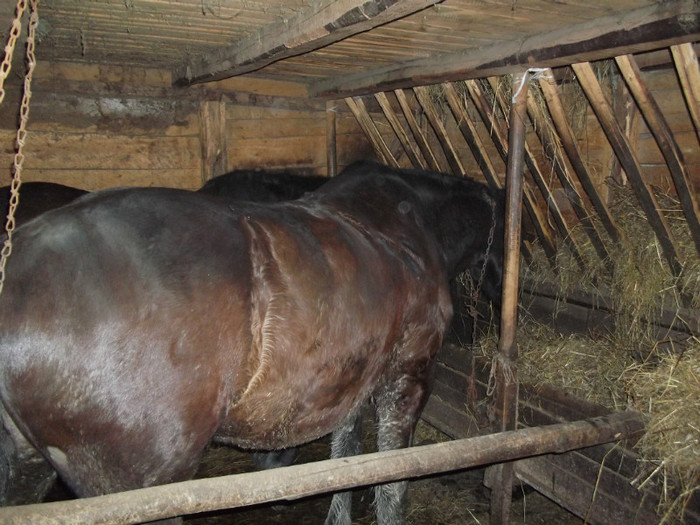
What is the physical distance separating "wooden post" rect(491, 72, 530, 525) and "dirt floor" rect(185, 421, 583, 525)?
38 centimetres

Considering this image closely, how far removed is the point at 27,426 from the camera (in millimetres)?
1816

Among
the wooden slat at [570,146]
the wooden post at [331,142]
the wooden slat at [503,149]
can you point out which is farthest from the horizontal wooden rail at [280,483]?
the wooden post at [331,142]

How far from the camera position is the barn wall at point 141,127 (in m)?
4.56

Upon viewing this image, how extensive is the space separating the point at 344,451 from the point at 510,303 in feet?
5.08

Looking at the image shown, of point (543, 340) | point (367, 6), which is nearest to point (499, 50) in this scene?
point (367, 6)

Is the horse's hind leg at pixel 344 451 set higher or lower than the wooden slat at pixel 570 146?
lower

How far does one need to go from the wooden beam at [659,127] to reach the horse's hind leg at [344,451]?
2.51m

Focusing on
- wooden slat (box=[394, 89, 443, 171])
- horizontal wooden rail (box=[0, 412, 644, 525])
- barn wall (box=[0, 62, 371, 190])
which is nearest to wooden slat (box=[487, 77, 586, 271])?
wooden slat (box=[394, 89, 443, 171])

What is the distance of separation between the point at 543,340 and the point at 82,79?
4721 mm

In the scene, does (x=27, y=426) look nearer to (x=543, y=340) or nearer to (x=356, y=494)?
→ (x=356, y=494)

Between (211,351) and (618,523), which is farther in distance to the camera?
(618,523)

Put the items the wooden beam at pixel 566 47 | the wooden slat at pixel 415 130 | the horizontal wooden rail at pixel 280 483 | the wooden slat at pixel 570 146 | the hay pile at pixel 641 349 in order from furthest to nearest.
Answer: the wooden slat at pixel 415 130, the wooden slat at pixel 570 146, the hay pile at pixel 641 349, the wooden beam at pixel 566 47, the horizontal wooden rail at pixel 280 483

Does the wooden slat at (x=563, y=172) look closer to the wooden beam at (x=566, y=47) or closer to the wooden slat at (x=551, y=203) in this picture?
the wooden slat at (x=551, y=203)

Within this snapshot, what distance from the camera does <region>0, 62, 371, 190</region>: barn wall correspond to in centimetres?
456
